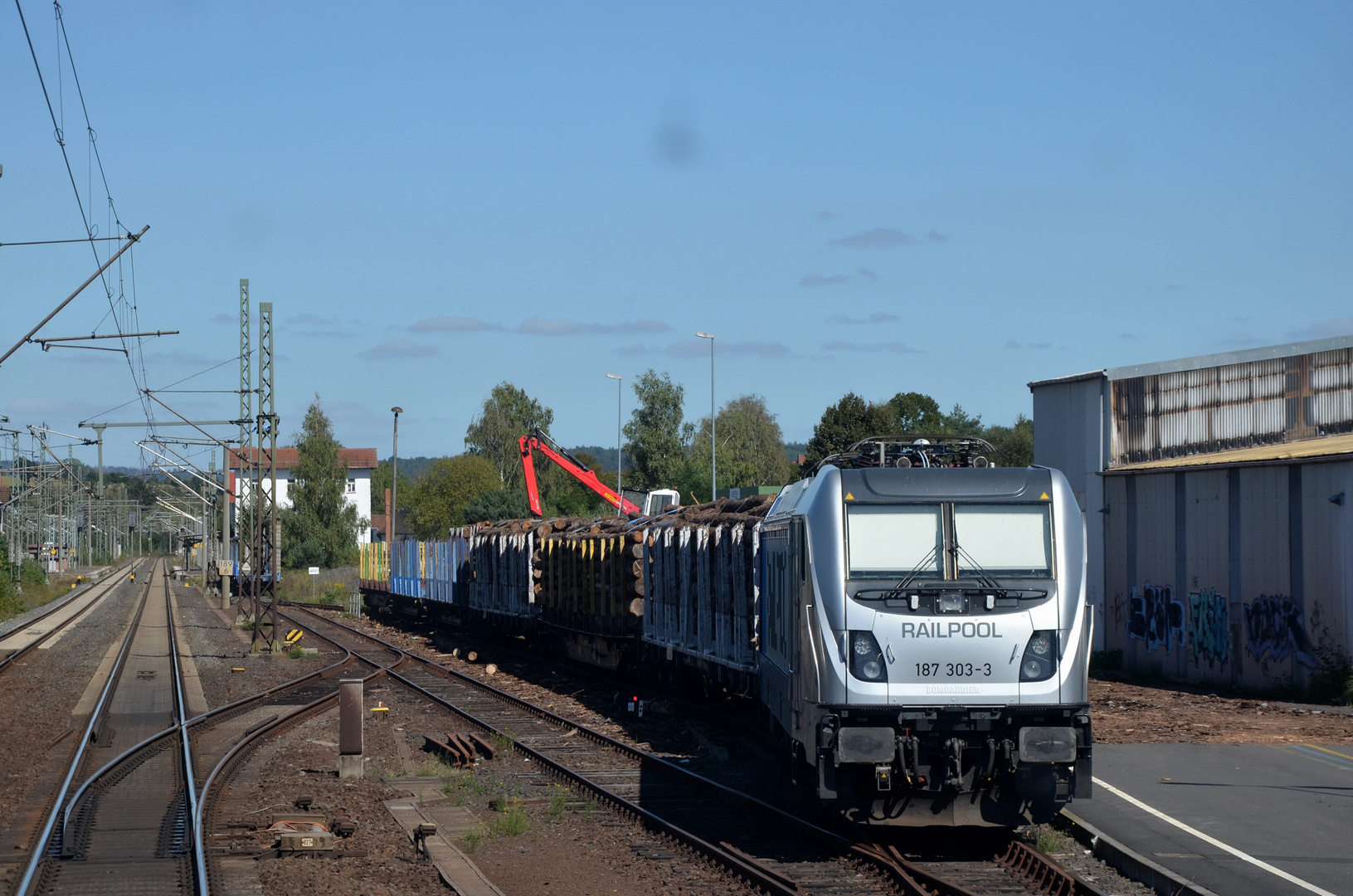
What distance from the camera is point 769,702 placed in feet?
41.3

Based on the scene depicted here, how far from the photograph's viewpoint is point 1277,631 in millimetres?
21250

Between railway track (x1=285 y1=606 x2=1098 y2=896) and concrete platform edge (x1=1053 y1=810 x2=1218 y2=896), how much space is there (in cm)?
57

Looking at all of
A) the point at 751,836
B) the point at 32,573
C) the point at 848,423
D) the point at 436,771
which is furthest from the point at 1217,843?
the point at 32,573

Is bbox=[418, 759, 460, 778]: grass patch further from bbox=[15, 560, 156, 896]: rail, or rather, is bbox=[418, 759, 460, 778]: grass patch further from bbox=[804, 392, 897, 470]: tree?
bbox=[804, 392, 897, 470]: tree

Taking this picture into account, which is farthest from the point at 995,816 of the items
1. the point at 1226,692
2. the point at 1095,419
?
the point at 1095,419

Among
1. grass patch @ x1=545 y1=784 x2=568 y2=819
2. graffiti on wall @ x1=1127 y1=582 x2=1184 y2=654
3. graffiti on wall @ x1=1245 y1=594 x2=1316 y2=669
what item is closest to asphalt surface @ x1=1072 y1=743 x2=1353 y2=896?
grass patch @ x1=545 y1=784 x2=568 y2=819

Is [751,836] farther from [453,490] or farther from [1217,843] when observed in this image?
[453,490]

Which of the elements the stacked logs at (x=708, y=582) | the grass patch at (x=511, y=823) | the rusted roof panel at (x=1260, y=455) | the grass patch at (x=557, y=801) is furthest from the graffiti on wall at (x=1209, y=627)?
the grass patch at (x=511, y=823)

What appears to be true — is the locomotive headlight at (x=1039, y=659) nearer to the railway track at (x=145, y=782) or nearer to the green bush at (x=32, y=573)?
the railway track at (x=145, y=782)

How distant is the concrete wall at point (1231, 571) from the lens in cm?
2028

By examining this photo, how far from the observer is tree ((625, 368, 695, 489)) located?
8700 cm

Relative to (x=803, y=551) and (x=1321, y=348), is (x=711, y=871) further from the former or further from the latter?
(x=1321, y=348)

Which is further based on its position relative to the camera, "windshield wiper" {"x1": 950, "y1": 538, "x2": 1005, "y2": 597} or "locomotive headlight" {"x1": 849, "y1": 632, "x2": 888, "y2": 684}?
"windshield wiper" {"x1": 950, "y1": 538, "x2": 1005, "y2": 597}

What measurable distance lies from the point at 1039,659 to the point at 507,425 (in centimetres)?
8632
